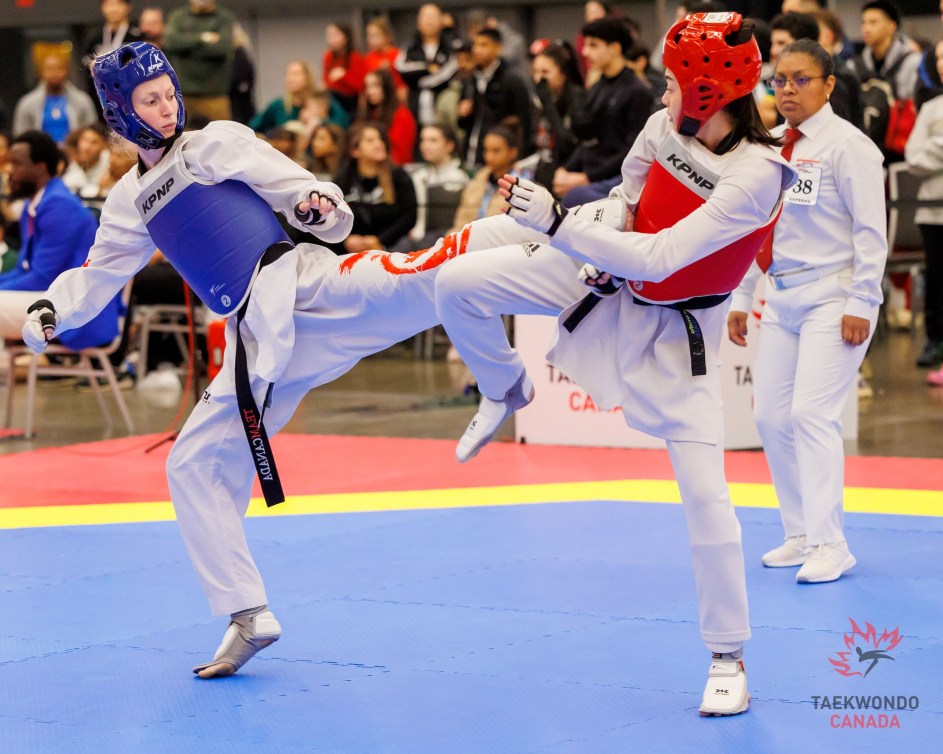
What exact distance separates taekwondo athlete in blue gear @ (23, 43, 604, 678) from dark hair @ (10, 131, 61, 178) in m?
4.74

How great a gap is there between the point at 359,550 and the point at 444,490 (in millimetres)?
1292

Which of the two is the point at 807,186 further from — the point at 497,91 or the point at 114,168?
the point at 114,168

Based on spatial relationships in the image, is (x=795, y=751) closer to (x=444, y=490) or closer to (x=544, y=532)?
(x=544, y=532)

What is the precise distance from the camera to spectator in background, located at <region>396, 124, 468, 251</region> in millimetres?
12117

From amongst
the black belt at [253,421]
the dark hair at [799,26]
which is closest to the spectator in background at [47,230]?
the dark hair at [799,26]

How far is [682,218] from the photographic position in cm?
370

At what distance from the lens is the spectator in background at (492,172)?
10.2 metres

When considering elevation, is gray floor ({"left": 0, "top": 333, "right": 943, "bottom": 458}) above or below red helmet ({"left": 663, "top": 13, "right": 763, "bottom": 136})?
below

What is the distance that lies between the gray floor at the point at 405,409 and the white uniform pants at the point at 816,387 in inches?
98.5

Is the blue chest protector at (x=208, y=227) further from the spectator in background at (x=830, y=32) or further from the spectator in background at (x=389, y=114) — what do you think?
the spectator in background at (x=389, y=114)

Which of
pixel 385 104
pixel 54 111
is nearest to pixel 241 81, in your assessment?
pixel 54 111

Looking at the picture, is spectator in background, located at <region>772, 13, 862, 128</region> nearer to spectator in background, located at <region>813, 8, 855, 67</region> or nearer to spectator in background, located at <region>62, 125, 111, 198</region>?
spectator in background, located at <region>813, 8, 855, 67</region>

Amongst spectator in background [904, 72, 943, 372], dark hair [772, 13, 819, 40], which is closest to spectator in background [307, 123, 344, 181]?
spectator in background [904, 72, 943, 372]

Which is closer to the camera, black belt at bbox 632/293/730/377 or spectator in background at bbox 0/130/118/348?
black belt at bbox 632/293/730/377
